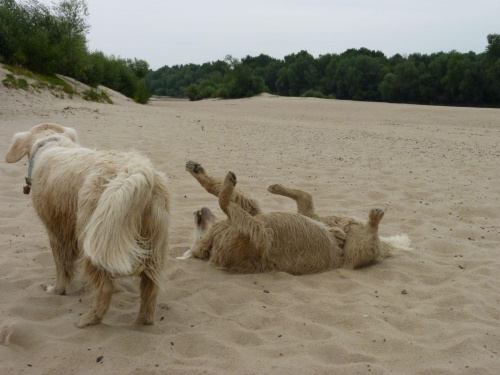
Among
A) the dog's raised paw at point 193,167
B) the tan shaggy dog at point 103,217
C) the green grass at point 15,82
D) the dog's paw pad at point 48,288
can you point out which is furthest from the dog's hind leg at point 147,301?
the green grass at point 15,82

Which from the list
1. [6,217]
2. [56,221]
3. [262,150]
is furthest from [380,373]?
[262,150]

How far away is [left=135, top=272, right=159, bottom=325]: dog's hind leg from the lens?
3836 millimetres

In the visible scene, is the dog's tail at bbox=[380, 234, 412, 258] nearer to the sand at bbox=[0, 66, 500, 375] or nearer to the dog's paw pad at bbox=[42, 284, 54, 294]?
the sand at bbox=[0, 66, 500, 375]

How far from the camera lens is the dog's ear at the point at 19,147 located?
491cm

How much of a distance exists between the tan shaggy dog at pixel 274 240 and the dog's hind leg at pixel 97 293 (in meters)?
1.51

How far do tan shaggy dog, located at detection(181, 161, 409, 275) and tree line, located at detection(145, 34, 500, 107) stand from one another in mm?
44000

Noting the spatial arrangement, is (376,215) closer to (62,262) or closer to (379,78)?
(62,262)

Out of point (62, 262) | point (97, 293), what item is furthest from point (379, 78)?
point (97, 293)

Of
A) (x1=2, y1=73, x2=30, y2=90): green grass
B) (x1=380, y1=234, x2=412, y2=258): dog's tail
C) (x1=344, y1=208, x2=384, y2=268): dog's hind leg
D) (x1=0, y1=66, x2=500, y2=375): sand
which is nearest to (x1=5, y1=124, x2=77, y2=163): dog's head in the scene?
(x1=0, y1=66, x2=500, y2=375): sand

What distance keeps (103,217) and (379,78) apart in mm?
55097

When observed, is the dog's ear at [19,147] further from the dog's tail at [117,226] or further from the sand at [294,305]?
the dog's tail at [117,226]

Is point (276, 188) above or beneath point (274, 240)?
above

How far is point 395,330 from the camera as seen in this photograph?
3932 mm

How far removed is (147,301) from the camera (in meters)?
3.86
